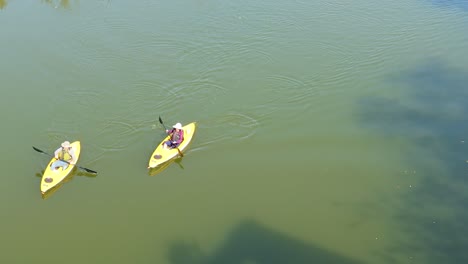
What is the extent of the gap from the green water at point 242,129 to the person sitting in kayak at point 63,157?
426 mm

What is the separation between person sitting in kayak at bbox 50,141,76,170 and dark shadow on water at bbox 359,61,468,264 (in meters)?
7.91

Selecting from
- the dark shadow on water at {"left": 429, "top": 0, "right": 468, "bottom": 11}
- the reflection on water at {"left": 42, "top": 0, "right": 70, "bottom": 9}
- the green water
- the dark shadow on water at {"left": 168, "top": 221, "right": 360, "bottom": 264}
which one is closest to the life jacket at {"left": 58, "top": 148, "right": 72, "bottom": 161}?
the green water

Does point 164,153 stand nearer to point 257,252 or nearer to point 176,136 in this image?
point 176,136

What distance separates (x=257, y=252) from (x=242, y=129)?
13.8 ft

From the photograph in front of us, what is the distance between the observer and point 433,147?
480 inches

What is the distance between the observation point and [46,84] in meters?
14.9

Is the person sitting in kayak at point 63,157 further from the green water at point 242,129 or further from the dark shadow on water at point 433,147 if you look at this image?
the dark shadow on water at point 433,147

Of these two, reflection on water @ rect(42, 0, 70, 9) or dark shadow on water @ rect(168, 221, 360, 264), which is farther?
reflection on water @ rect(42, 0, 70, 9)

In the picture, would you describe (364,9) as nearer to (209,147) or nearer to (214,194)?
(209,147)

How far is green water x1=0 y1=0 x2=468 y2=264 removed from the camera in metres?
10.1

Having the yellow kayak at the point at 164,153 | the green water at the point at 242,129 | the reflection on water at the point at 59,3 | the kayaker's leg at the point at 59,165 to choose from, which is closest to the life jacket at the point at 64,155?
the kayaker's leg at the point at 59,165

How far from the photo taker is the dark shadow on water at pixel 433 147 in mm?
9828

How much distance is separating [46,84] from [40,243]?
6601 mm

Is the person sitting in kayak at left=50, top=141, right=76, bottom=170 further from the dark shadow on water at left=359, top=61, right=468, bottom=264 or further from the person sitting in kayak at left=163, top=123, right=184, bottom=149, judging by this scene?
the dark shadow on water at left=359, top=61, right=468, bottom=264
